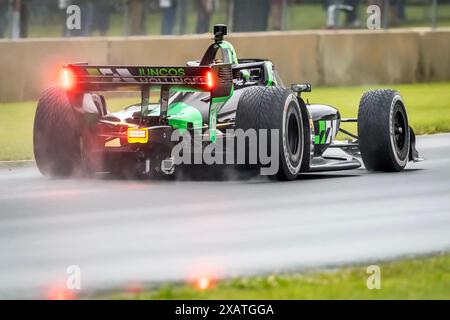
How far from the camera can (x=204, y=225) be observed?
12.1m

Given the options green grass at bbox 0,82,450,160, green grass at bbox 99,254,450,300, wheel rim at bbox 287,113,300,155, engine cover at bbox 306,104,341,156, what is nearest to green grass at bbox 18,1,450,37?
green grass at bbox 0,82,450,160

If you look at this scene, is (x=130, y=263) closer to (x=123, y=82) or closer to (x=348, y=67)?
(x=123, y=82)

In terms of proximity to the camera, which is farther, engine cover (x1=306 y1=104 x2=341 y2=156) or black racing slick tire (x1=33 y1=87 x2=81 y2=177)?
engine cover (x1=306 y1=104 x2=341 y2=156)

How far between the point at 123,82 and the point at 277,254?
4076 millimetres

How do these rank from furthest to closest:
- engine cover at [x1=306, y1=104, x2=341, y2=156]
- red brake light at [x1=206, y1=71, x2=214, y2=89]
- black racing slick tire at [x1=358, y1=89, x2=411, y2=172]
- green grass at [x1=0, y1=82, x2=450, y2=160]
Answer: green grass at [x1=0, y1=82, x2=450, y2=160], engine cover at [x1=306, y1=104, x2=341, y2=156], black racing slick tire at [x1=358, y1=89, x2=411, y2=172], red brake light at [x1=206, y1=71, x2=214, y2=89]

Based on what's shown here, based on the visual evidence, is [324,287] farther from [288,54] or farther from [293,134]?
[288,54]

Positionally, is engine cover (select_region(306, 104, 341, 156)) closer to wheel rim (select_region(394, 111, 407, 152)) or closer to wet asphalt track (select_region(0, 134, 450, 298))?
wet asphalt track (select_region(0, 134, 450, 298))

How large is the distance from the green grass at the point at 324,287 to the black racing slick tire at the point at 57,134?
552 cm

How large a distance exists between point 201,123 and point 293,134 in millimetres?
855

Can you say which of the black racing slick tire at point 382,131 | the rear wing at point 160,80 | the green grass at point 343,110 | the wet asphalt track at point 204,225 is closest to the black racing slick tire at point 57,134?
the wet asphalt track at point 204,225

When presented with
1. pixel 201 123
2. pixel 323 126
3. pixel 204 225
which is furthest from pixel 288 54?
pixel 204 225

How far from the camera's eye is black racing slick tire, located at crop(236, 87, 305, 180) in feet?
46.5

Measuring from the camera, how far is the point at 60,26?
25.5m

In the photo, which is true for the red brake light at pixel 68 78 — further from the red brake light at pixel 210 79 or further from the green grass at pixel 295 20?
the green grass at pixel 295 20
